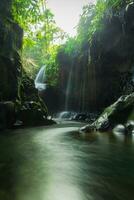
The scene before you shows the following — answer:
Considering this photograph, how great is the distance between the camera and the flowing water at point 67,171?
2.98 m

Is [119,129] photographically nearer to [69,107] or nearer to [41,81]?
[69,107]

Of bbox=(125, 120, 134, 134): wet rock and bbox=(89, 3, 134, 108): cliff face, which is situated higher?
bbox=(89, 3, 134, 108): cliff face

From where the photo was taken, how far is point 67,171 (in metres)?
4.01

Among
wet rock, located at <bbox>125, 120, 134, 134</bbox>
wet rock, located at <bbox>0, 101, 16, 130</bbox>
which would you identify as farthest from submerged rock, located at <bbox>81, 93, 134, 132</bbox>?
wet rock, located at <bbox>0, 101, 16, 130</bbox>

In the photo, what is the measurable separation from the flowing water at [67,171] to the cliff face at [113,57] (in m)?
10.5

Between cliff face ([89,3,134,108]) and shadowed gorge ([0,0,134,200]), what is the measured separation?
61mm

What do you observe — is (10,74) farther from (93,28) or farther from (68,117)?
(93,28)

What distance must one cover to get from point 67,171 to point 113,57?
14.4 m

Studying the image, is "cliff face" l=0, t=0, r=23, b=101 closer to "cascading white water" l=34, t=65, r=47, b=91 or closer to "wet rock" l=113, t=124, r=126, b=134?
A: "wet rock" l=113, t=124, r=126, b=134

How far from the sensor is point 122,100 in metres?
9.47

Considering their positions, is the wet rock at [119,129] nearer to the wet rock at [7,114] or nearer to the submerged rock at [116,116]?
the submerged rock at [116,116]

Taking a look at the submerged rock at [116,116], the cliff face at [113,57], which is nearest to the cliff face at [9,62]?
the submerged rock at [116,116]

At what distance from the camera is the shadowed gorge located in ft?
11.4

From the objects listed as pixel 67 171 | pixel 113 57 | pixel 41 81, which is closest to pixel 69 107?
pixel 41 81
